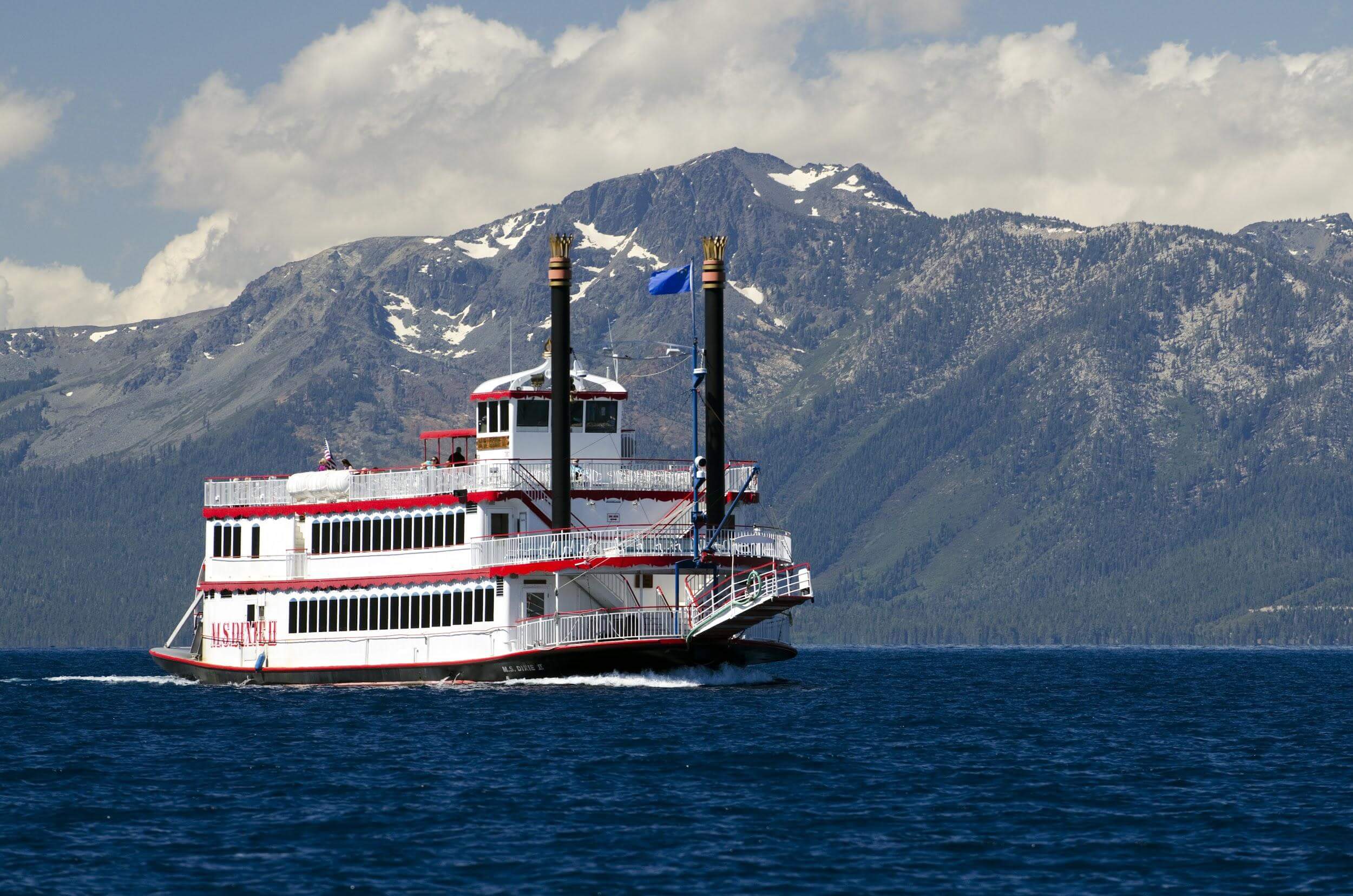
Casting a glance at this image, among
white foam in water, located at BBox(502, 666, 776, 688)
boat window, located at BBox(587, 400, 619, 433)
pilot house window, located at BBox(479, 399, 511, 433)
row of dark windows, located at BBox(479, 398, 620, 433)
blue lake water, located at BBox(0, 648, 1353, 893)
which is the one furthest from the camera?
boat window, located at BBox(587, 400, 619, 433)

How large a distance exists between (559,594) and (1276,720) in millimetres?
28090

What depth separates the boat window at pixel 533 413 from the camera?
84125 millimetres

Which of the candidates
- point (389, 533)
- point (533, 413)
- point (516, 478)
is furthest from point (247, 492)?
point (516, 478)

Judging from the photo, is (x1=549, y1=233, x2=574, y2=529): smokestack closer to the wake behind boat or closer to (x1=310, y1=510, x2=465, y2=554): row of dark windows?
the wake behind boat

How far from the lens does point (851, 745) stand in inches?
2500

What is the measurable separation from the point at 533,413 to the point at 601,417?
3.58m

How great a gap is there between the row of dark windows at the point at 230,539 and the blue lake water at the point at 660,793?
6.55 m

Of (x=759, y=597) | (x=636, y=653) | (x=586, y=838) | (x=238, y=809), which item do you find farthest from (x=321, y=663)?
(x=586, y=838)

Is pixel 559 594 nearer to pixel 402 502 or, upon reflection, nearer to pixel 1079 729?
pixel 402 502

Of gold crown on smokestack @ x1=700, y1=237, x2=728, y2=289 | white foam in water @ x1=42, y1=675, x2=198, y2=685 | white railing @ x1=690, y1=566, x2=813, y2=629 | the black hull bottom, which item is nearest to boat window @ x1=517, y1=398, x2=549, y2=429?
gold crown on smokestack @ x1=700, y1=237, x2=728, y2=289

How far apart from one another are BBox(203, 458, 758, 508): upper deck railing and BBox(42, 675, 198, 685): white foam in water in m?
19.2

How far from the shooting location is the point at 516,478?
81.1 m

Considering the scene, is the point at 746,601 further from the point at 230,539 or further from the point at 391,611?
the point at 230,539

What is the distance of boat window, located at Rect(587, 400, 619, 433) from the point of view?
86.5 meters
